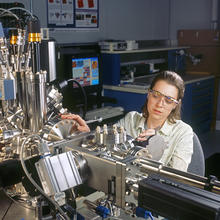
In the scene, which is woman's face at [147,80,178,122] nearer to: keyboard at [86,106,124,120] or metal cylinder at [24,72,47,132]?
metal cylinder at [24,72,47,132]

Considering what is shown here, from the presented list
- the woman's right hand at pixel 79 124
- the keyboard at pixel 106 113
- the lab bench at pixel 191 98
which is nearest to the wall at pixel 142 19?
the lab bench at pixel 191 98

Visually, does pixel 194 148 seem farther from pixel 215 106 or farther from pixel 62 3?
pixel 215 106

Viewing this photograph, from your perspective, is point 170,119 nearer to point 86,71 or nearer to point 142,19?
point 86,71

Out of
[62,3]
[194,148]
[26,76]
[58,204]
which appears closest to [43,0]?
[62,3]

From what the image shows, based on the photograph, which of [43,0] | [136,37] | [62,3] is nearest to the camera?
[43,0]

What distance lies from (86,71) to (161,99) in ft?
6.45

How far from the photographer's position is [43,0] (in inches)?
130

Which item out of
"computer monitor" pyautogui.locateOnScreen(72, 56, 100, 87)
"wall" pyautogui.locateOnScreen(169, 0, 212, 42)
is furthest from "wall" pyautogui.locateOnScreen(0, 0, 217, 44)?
"computer monitor" pyautogui.locateOnScreen(72, 56, 100, 87)

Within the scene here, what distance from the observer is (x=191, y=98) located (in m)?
4.27

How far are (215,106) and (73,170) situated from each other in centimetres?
461

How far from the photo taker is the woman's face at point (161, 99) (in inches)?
63.6

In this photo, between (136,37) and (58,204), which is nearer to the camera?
(58,204)

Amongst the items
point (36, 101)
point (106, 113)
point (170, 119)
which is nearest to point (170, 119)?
point (170, 119)

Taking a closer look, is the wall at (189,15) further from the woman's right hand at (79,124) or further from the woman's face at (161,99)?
the woman's right hand at (79,124)
